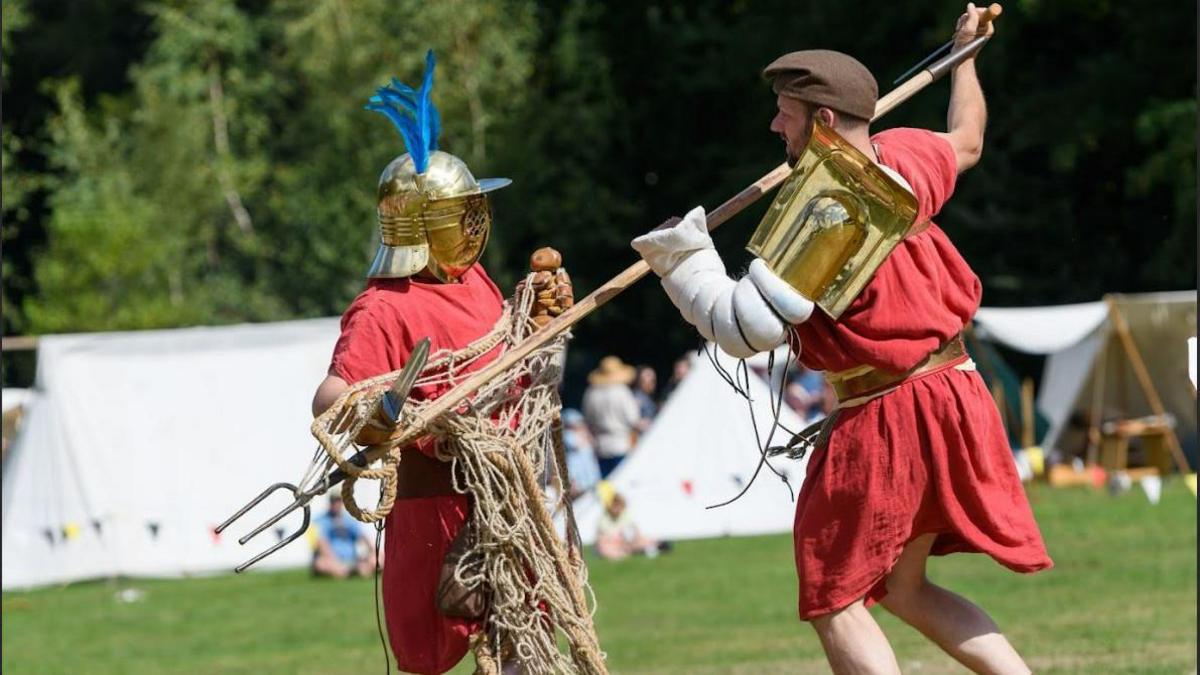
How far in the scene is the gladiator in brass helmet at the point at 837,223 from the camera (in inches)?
174

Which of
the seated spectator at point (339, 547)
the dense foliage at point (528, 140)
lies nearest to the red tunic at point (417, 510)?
the seated spectator at point (339, 547)

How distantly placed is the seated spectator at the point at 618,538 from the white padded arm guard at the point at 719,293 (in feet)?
33.2

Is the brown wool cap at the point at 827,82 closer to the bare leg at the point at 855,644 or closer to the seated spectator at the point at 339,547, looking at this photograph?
the bare leg at the point at 855,644

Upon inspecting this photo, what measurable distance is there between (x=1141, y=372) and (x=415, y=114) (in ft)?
48.8

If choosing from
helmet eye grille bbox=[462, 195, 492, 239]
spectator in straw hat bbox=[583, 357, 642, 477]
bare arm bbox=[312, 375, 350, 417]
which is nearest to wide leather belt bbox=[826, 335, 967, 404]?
helmet eye grille bbox=[462, 195, 492, 239]

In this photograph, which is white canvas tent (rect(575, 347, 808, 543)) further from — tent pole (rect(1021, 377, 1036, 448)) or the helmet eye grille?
the helmet eye grille

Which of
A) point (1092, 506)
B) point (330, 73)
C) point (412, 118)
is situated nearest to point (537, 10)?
point (330, 73)

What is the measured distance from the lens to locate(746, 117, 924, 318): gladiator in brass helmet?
14.5 ft

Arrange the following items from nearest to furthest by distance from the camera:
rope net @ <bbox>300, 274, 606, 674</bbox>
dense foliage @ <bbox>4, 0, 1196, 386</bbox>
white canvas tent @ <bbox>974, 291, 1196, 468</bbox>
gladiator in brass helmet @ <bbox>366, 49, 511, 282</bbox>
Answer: rope net @ <bbox>300, 274, 606, 674</bbox>
gladiator in brass helmet @ <bbox>366, 49, 511, 282</bbox>
white canvas tent @ <bbox>974, 291, 1196, 468</bbox>
dense foliage @ <bbox>4, 0, 1196, 386</bbox>

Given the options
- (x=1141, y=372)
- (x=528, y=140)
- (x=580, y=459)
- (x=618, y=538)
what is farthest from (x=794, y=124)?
(x=528, y=140)

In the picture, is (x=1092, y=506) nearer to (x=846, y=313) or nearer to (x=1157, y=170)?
(x=1157, y=170)

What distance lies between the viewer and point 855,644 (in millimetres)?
4590

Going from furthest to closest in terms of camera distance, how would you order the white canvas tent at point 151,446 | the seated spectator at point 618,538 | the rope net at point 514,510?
the white canvas tent at point 151,446, the seated spectator at point 618,538, the rope net at point 514,510

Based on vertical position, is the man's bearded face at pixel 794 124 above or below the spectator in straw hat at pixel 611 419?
above
